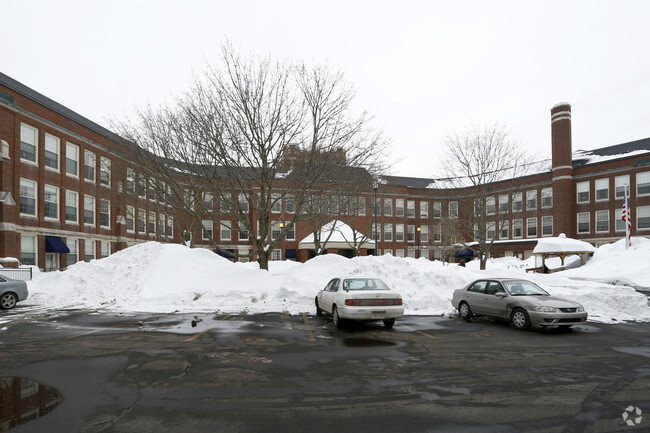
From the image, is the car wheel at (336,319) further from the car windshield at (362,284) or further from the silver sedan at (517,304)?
the silver sedan at (517,304)

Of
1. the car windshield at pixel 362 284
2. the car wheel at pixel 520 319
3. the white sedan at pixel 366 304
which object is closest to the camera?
the white sedan at pixel 366 304

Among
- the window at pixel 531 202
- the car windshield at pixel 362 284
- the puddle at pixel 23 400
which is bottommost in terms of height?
the puddle at pixel 23 400

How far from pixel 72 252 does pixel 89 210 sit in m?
4.16

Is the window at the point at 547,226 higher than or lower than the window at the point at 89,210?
lower

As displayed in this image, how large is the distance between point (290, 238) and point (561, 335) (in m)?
43.3

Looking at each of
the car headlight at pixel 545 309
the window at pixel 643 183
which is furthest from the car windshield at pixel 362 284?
the window at pixel 643 183

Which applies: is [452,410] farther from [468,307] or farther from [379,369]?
[468,307]

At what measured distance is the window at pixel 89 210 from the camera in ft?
116

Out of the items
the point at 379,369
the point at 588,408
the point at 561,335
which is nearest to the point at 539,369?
the point at 588,408

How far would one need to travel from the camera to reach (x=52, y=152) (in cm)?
3192

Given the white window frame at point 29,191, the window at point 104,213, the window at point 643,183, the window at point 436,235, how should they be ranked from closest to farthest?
the white window frame at point 29,191 < the window at point 104,213 < the window at point 643,183 < the window at point 436,235

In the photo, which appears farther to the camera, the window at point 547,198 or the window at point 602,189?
the window at point 547,198

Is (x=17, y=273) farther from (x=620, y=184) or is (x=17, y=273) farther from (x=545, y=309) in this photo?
(x=620, y=184)

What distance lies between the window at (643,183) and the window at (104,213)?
56.0m
